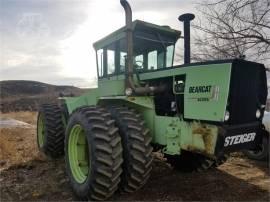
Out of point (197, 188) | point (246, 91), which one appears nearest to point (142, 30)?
point (246, 91)

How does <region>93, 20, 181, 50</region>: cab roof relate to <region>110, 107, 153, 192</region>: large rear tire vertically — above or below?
above

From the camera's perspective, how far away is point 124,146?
5.26 metres

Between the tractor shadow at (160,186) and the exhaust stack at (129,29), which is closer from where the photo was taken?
the tractor shadow at (160,186)

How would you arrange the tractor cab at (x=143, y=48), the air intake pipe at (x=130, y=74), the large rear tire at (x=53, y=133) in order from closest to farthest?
the air intake pipe at (x=130, y=74)
the tractor cab at (x=143, y=48)
the large rear tire at (x=53, y=133)

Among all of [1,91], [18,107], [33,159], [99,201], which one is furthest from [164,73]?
[1,91]

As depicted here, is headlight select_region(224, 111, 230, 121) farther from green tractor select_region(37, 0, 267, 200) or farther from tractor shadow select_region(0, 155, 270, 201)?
tractor shadow select_region(0, 155, 270, 201)

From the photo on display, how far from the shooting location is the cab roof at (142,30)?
6580 mm

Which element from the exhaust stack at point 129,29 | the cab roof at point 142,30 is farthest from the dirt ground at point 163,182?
the cab roof at point 142,30

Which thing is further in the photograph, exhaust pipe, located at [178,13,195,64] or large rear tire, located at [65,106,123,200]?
exhaust pipe, located at [178,13,195,64]

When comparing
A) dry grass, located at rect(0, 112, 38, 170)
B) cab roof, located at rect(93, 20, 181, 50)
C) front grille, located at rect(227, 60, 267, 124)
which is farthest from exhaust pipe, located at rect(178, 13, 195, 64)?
dry grass, located at rect(0, 112, 38, 170)

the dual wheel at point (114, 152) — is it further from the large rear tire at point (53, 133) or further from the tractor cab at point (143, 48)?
the large rear tire at point (53, 133)

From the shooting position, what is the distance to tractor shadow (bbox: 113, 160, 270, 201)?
5.58 m

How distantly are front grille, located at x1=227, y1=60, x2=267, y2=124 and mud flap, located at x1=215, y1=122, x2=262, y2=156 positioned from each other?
0.10 meters

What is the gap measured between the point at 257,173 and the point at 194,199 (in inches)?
88.7
